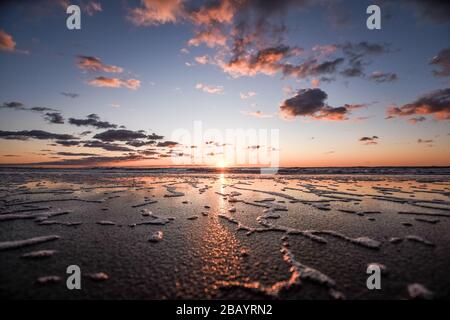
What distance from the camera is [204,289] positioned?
2.47 meters

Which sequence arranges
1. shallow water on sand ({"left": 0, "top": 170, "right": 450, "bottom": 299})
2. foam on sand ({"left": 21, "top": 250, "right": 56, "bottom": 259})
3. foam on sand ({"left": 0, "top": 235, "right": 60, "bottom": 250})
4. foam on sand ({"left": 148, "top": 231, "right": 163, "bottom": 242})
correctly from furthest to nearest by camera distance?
foam on sand ({"left": 148, "top": 231, "right": 163, "bottom": 242}), foam on sand ({"left": 0, "top": 235, "right": 60, "bottom": 250}), foam on sand ({"left": 21, "top": 250, "right": 56, "bottom": 259}), shallow water on sand ({"left": 0, "top": 170, "right": 450, "bottom": 299})

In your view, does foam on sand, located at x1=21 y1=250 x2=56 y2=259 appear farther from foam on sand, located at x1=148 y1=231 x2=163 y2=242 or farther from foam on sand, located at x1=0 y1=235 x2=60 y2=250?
foam on sand, located at x1=148 y1=231 x2=163 y2=242

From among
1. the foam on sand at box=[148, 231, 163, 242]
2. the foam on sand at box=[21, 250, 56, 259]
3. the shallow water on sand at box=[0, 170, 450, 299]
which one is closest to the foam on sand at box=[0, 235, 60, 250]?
the shallow water on sand at box=[0, 170, 450, 299]

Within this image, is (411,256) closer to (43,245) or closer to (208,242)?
(208,242)

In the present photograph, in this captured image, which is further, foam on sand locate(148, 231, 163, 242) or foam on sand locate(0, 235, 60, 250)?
foam on sand locate(148, 231, 163, 242)

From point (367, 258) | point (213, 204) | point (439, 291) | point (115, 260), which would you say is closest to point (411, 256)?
point (367, 258)

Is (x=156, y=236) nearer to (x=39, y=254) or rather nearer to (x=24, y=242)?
(x=39, y=254)

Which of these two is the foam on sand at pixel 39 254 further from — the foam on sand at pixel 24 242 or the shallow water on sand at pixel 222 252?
the foam on sand at pixel 24 242

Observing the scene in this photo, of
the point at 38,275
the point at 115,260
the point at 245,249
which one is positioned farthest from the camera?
the point at 245,249

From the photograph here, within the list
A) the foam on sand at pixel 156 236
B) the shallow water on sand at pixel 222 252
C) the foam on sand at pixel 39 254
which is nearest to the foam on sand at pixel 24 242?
the shallow water on sand at pixel 222 252

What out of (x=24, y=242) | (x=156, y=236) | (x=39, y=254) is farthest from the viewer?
(x=156, y=236)

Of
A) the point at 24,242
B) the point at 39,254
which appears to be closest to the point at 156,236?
the point at 39,254

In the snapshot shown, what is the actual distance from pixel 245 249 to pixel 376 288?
1784mm
